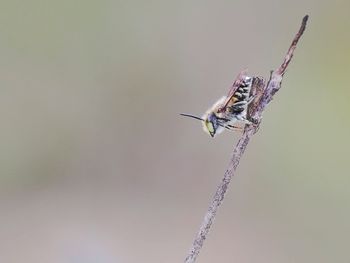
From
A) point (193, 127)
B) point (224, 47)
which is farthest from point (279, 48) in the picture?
point (193, 127)

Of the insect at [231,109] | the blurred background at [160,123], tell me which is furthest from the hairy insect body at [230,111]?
the blurred background at [160,123]

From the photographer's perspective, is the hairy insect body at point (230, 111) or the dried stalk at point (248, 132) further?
the hairy insect body at point (230, 111)

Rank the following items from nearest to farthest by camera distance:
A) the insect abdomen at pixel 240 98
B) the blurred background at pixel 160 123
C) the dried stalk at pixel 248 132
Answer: the dried stalk at pixel 248 132 → the insect abdomen at pixel 240 98 → the blurred background at pixel 160 123

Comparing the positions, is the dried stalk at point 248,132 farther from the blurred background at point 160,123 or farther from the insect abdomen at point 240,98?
the blurred background at point 160,123

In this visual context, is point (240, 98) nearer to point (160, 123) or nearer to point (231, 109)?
point (231, 109)

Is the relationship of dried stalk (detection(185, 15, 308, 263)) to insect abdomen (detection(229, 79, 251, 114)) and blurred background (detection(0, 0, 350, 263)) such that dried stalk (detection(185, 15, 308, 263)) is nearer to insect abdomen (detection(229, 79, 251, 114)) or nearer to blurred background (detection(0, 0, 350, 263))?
insect abdomen (detection(229, 79, 251, 114))

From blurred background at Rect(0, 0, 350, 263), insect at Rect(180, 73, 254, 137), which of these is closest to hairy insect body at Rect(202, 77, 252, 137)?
insect at Rect(180, 73, 254, 137)
